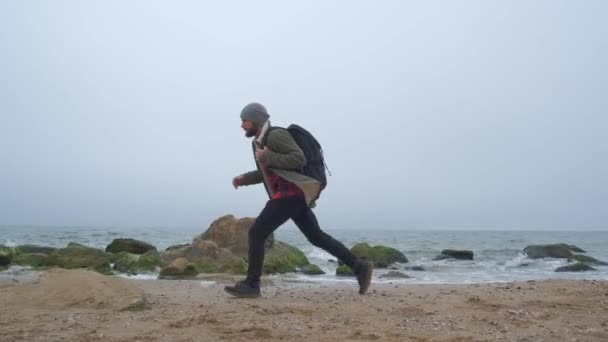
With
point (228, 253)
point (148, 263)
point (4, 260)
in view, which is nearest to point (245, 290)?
point (228, 253)

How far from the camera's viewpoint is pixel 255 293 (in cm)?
523

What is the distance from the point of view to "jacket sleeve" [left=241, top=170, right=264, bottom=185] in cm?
543

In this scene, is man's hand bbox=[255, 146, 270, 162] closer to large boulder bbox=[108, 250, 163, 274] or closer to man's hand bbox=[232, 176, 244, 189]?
man's hand bbox=[232, 176, 244, 189]

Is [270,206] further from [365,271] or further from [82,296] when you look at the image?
[82,296]

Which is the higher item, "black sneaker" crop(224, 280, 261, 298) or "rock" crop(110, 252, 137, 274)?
"black sneaker" crop(224, 280, 261, 298)

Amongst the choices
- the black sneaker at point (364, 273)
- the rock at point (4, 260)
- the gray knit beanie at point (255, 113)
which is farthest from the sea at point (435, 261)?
the gray knit beanie at point (255, 113)

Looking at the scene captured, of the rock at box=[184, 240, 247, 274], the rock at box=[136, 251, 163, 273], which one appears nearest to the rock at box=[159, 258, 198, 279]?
the rock at box=[184, 240, 247, 274]

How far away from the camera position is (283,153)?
502cm

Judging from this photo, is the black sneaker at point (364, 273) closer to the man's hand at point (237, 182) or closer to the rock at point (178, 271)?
the man's hand at point (237, 182)

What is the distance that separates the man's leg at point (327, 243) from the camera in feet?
17.4

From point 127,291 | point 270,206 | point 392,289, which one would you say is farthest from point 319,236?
point 127,291

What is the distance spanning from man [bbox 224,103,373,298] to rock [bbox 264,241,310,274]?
18.6 ft

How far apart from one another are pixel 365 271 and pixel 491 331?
5.70ft

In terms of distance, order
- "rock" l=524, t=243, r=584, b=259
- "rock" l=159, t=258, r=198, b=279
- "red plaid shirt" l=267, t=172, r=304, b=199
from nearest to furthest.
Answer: "red plaid shirt" l=267, t=172, r=304, b=199 < "rock" l=159, t=258, r=198, b=279 < "rock" l=524, t=243, r=584, b=259
